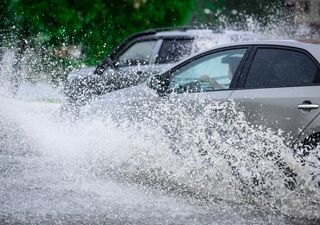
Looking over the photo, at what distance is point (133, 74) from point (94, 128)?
8.61 feet

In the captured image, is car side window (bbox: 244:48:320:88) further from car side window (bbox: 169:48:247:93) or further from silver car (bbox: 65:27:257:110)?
silver car (bbox: 65:27:257:110)

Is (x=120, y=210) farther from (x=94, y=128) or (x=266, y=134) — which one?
(x=94, y=128)

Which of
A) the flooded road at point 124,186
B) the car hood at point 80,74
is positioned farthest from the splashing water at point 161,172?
the car hood at point 80,74

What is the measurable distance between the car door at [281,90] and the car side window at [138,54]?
15.6 ft

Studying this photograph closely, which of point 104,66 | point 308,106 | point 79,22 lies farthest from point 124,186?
point 79,22

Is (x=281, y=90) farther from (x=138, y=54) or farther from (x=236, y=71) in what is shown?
(x=138, y=54)

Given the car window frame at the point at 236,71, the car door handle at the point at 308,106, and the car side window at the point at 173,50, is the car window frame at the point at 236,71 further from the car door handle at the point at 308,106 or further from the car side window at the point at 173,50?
the car side window at the point at 173,50

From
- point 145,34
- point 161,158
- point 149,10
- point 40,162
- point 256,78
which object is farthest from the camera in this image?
point 149,10

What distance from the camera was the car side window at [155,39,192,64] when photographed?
10.7 metres

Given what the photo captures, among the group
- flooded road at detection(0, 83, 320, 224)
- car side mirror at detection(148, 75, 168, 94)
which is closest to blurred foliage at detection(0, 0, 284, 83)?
flooded road at detection(0, 83, 320, 224)

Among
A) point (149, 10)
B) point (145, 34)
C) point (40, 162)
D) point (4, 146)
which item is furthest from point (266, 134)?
point (149, 10)

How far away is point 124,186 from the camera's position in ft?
21.5

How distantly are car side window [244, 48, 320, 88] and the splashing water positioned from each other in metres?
0.39

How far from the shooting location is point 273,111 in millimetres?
5848
